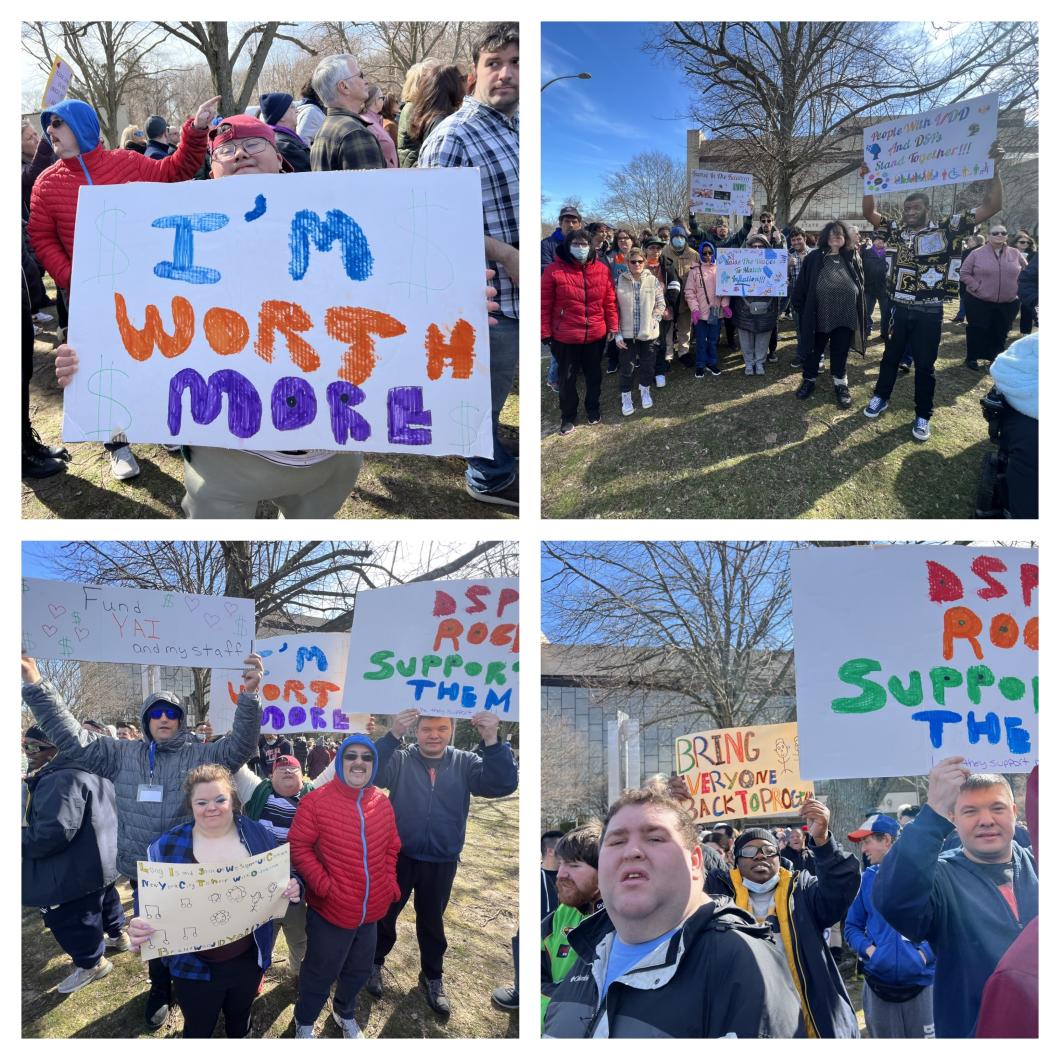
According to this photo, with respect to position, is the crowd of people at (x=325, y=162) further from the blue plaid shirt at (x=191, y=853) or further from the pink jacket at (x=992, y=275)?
the pink jacket at (x=992, y=275)

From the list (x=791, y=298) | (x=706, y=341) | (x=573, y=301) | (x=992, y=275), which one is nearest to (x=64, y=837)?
(x=573, y=301)

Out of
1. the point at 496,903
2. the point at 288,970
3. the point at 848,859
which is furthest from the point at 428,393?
the point at 496,903

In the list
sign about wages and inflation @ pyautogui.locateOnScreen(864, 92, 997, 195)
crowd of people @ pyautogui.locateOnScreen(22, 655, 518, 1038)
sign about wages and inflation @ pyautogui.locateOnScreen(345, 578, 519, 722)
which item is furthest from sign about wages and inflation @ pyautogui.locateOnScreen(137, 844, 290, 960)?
sign about wages and inflation @ pyautogui.locateOnScreen(864, 92, 997, 195)

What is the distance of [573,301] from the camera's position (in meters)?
4.54

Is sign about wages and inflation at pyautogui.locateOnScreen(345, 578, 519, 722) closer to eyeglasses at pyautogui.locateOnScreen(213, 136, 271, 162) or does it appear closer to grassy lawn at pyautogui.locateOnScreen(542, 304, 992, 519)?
grassy lawn at pyautogui.locateOnScreen(542, 304, 992, 519)

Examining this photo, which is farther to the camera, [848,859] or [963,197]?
[963,197]

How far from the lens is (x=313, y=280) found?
7.72ft

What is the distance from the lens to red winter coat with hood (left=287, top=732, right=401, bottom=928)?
2.82m

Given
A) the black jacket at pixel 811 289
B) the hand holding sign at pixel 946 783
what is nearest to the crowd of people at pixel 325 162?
the hand holding sign at pixel 946 783

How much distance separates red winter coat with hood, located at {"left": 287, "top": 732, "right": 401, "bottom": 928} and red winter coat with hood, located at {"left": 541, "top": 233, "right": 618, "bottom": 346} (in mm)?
2761

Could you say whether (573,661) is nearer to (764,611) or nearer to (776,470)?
(764,611)

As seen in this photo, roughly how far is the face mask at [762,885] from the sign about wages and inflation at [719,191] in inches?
166

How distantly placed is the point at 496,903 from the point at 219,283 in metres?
4.45

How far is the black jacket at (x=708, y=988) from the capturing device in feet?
6.27
